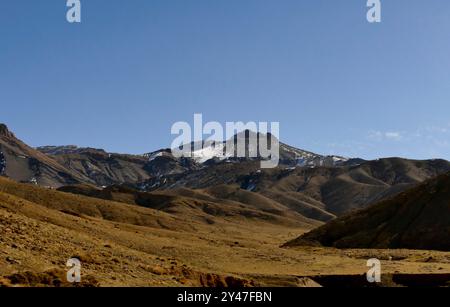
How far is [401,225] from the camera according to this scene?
232 feet

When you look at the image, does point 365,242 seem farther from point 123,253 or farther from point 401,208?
point 123,253

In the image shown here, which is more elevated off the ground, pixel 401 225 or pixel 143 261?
pixel 401 225

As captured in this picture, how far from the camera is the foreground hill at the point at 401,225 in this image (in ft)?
218

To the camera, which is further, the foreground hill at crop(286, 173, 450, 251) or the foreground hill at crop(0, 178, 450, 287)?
the foreground hill at crop(286, 173, 450, 251)

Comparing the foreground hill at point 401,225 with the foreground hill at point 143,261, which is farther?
the foreground hill at point 401,225

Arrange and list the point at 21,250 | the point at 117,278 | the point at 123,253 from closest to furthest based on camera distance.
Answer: the point at 117,278, the point at 21,250, the point at 123,253

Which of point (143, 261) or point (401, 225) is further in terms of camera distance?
point (401, 225)

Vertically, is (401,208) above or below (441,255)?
above

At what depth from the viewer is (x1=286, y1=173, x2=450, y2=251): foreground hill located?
66.4m
